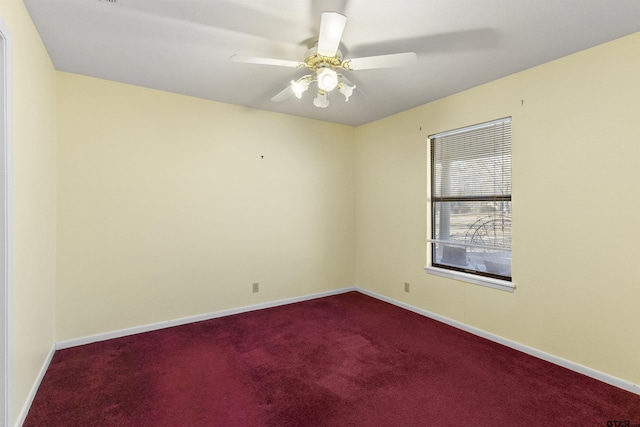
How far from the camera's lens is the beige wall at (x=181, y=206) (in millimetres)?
2980

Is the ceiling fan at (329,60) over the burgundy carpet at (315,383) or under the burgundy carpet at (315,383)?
over

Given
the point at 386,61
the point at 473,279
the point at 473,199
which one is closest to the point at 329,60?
the point at 386,61

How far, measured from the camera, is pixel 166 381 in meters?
2.37

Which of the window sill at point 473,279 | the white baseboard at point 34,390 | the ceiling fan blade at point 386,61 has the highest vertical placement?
the ceiling fan blade at point 386,61

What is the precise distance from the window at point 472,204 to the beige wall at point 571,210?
0.46ft

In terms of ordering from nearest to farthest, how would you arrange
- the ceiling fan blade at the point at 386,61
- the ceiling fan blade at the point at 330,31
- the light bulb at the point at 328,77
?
the ceiling fan blade at the point at 330,31, the ceiling fan blade at the point at 386,61, the light bulb at the point at 328,77

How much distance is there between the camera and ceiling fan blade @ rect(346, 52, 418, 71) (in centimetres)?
201

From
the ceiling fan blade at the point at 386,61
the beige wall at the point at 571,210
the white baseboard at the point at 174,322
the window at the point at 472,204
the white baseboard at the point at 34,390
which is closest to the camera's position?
the white baseboard at the point at 34,390

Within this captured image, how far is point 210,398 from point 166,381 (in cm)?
47

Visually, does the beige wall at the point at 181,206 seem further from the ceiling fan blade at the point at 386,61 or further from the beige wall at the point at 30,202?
the ceiling fan blade at the point at 386,61

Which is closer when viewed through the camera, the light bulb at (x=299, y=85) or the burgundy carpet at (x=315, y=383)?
the burgundy carpet at (x=315, y=383)

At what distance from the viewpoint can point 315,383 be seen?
2.34 m

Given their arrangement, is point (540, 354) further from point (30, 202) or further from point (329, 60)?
point (30, 202)

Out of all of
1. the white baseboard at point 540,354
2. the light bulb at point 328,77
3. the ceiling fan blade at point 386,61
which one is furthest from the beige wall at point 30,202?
the white baseboard at point 540,354
